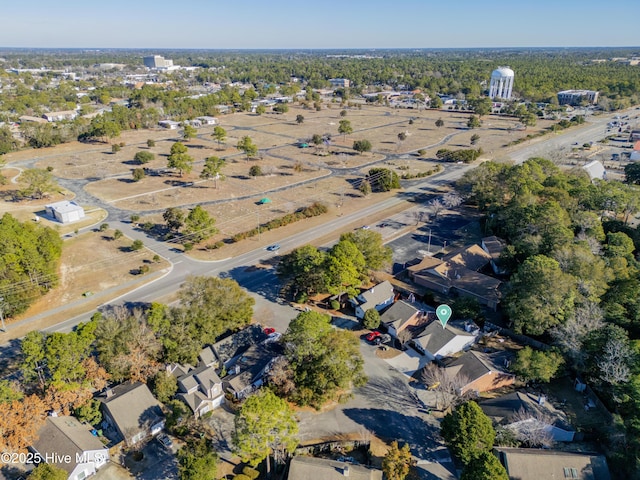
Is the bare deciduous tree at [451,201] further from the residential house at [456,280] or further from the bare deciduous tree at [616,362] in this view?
the bare deciduous tree at [616,362]

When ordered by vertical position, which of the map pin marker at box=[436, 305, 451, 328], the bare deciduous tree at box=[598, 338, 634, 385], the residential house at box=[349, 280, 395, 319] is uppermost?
the bare deciduous tree at box=[598, 338, 634, 385]

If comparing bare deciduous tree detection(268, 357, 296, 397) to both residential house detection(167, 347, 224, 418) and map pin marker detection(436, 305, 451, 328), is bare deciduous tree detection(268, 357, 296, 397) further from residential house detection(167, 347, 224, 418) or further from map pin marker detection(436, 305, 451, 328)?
map pin marker detection(436, 305, 451, 328)

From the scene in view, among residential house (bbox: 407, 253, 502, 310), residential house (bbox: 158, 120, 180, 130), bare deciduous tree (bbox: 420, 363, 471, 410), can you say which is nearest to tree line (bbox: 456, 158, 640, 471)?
residential house (bbox: 407, 253, 502, 310)

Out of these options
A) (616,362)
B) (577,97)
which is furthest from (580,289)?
(577,97)

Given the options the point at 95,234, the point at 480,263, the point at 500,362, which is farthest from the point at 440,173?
the point at 95,234

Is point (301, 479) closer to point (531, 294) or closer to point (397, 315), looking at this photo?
point (397, 315)
